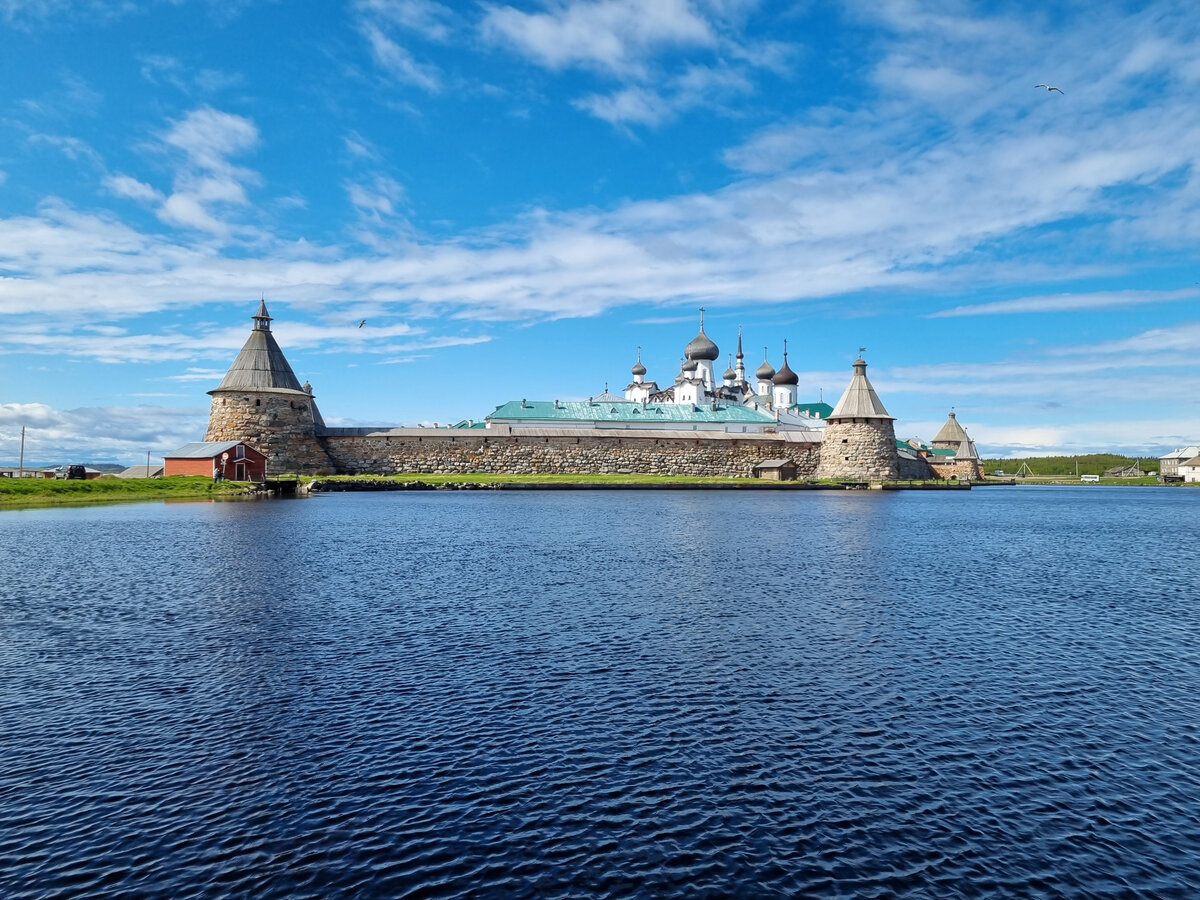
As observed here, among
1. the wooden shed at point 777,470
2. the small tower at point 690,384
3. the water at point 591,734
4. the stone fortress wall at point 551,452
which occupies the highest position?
the small tower at point 690,384

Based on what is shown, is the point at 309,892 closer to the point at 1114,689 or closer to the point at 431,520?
the point at 1114,689

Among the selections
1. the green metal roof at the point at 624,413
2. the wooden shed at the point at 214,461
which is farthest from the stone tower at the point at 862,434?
the wooden shed at the point at 214,461

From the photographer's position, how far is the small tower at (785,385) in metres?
81.3

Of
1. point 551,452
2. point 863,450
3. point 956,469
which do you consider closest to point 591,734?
point 551,452

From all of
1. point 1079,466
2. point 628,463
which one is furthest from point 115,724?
point 1079,466

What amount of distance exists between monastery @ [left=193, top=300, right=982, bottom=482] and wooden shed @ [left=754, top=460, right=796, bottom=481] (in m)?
0.31

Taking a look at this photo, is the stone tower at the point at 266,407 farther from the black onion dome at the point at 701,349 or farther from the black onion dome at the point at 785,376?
the black onion dome at the point at 785,376

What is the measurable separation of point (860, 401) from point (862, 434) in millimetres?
2280

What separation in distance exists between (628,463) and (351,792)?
165 ft

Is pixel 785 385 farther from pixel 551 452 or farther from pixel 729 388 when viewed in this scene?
pixel 551 452

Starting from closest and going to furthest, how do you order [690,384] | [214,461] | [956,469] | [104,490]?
[104,490], [214,461], [690,384], [956,469]

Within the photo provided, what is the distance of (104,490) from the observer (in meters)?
35.7

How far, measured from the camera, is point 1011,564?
1788 cm

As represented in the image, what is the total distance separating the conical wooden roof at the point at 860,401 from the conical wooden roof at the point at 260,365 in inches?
1412
